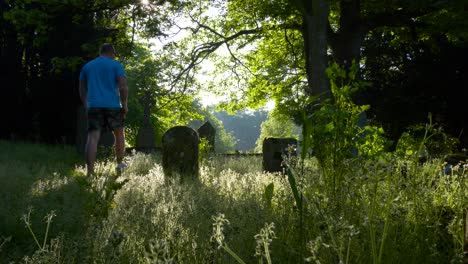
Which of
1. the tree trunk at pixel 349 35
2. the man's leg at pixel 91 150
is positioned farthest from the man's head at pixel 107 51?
the tree trunk at pixel 349 35

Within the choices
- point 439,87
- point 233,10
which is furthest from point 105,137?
point 439,87

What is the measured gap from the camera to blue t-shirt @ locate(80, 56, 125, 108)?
8.08 metres

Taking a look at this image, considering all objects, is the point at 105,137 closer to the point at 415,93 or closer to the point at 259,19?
the point at 259,19

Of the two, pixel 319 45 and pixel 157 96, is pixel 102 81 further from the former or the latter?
pixel 157 96

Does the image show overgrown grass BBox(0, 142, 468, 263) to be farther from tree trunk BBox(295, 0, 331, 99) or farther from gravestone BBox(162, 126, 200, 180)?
tree trunk BBox(295, 0, 331, 99)

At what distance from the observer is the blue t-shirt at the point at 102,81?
808 centimetres

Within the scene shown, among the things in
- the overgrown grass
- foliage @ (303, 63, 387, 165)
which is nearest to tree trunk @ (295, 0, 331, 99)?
the overgrown grass

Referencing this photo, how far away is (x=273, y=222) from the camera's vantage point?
3162mm

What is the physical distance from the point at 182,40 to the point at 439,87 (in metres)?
10.4

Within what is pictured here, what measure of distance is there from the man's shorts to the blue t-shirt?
87 mm

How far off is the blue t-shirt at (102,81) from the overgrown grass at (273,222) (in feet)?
7.65

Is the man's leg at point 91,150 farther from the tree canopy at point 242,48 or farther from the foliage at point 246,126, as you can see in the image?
the foliage at point 246,126

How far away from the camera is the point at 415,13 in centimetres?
1461

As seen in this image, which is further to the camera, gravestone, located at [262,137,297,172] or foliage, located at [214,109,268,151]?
foliage, located at [214,109,268,151]
